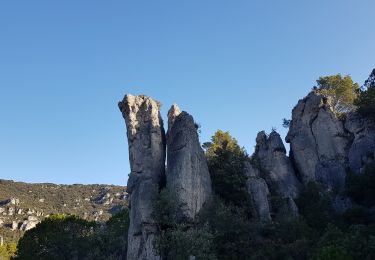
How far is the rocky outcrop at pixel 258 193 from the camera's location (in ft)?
175

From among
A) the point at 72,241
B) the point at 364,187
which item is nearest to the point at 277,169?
the point at 364,187

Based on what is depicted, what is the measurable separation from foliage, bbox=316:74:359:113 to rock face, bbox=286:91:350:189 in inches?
510

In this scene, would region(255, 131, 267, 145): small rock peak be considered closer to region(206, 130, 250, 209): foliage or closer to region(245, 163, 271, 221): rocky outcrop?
region(206, 130, 250, 209): foliage

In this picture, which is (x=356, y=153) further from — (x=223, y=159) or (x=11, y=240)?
(x=11, y=240)

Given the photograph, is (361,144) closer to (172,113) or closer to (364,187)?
(364,187)

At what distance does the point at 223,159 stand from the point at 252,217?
9.51 meters

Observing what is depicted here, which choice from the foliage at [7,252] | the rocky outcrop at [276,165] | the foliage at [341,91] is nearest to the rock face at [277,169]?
the rocky outcrop at [276,165]

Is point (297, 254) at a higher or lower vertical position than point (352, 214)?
lower

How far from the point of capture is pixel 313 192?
181ft

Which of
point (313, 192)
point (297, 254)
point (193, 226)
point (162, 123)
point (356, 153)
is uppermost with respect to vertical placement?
point (162, 123)

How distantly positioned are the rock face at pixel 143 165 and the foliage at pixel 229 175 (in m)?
7.30

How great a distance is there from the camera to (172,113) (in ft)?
198

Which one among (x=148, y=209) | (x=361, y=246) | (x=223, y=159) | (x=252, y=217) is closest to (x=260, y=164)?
(x=223, y=159)

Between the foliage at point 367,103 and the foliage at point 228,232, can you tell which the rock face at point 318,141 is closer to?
the foliage at point 367,103
